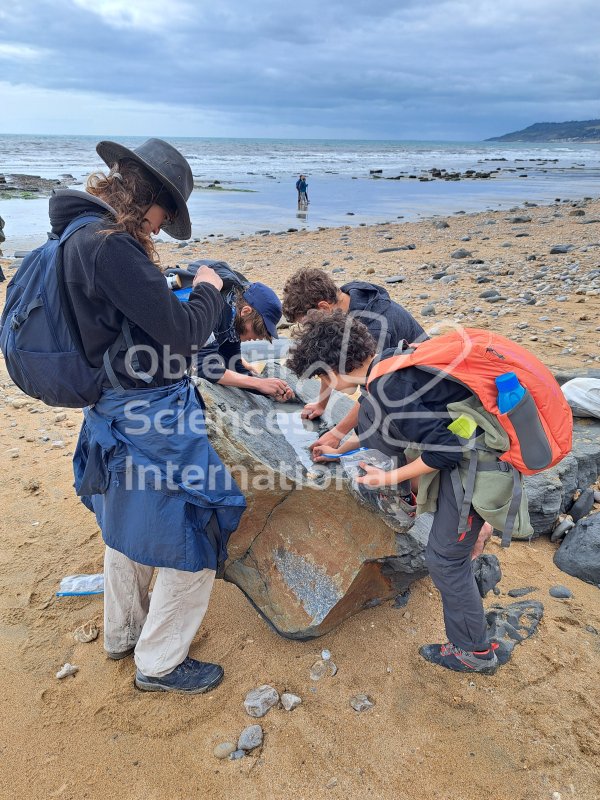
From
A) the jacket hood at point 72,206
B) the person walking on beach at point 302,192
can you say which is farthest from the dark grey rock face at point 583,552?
the person walking on beach at point 302,192

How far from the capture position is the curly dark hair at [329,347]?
11.1ft

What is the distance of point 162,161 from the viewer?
236cm

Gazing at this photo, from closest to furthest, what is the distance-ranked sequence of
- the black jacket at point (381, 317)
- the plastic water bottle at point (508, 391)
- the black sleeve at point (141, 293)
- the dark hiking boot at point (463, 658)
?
the black sleeve at point (141, 293)
the plastic water bottle at point (508, 391)
the dark hiking boot at point (463, 658)
the black jacket at point (381, 317)

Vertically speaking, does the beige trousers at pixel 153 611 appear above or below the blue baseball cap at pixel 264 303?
below

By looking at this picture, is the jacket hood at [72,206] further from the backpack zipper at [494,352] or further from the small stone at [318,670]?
the small stone at [318,670]

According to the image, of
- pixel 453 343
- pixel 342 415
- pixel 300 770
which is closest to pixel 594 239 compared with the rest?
pixel 342 415

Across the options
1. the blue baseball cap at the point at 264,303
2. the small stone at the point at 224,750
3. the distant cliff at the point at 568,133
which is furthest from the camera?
the distant cliff at the point at 568,133

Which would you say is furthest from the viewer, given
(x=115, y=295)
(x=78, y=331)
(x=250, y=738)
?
(x=250, y=738)

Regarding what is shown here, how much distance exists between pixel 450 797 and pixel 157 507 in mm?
1770

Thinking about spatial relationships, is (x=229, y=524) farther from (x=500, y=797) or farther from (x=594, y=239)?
(x=594, y=239)

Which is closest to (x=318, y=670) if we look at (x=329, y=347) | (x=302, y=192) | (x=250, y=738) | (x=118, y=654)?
(x=250, y=738)

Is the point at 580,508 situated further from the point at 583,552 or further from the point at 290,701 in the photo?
the point at 290,701

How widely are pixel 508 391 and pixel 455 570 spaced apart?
984 millimetres

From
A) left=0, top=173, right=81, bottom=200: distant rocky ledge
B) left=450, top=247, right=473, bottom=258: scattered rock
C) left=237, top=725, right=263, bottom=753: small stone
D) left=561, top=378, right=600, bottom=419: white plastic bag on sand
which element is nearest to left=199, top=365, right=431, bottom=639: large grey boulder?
left=237, top=725, right=263, bottom=753: small stone
